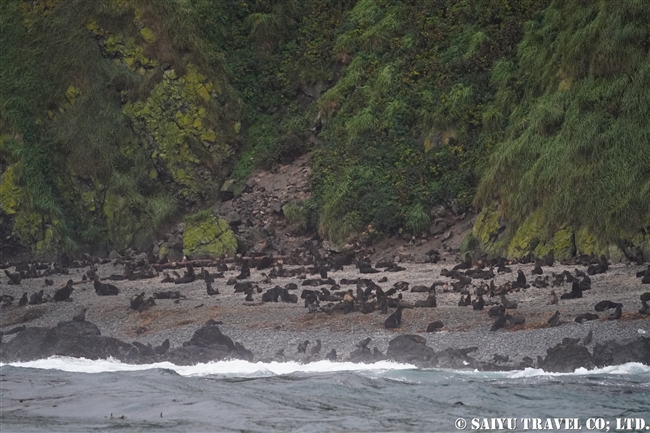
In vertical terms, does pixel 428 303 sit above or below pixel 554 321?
above

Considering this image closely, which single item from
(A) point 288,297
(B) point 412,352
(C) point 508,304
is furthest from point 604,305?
(A) point 288,297

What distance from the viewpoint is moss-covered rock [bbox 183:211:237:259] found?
31078mm

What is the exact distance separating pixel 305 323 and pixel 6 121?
804 inches

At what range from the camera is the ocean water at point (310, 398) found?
13820 millimetres

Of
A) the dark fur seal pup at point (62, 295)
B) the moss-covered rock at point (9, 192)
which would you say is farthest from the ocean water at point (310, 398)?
the moss-covered rock at point (9, 192)

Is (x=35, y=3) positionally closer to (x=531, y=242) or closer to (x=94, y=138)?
(x=94, y=138)

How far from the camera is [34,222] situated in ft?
114

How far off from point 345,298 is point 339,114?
1536 cm

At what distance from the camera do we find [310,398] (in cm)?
1526

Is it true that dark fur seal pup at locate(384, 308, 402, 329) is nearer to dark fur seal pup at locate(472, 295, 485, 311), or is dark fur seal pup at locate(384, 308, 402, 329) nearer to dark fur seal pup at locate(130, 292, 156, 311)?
dark fur seal pup at locate(472, 295, 485, 311)

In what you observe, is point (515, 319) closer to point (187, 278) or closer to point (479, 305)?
point (479, 305)

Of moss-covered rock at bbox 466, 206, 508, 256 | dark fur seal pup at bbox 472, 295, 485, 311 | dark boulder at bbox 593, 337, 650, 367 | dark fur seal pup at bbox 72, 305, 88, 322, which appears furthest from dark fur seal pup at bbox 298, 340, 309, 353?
moss-covered rock at bbox 466, 206, 508, 256

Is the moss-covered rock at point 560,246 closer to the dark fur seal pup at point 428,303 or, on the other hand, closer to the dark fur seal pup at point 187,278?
the dark fur seal pup at point 428,303

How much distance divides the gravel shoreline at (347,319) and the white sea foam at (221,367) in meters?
0.42
